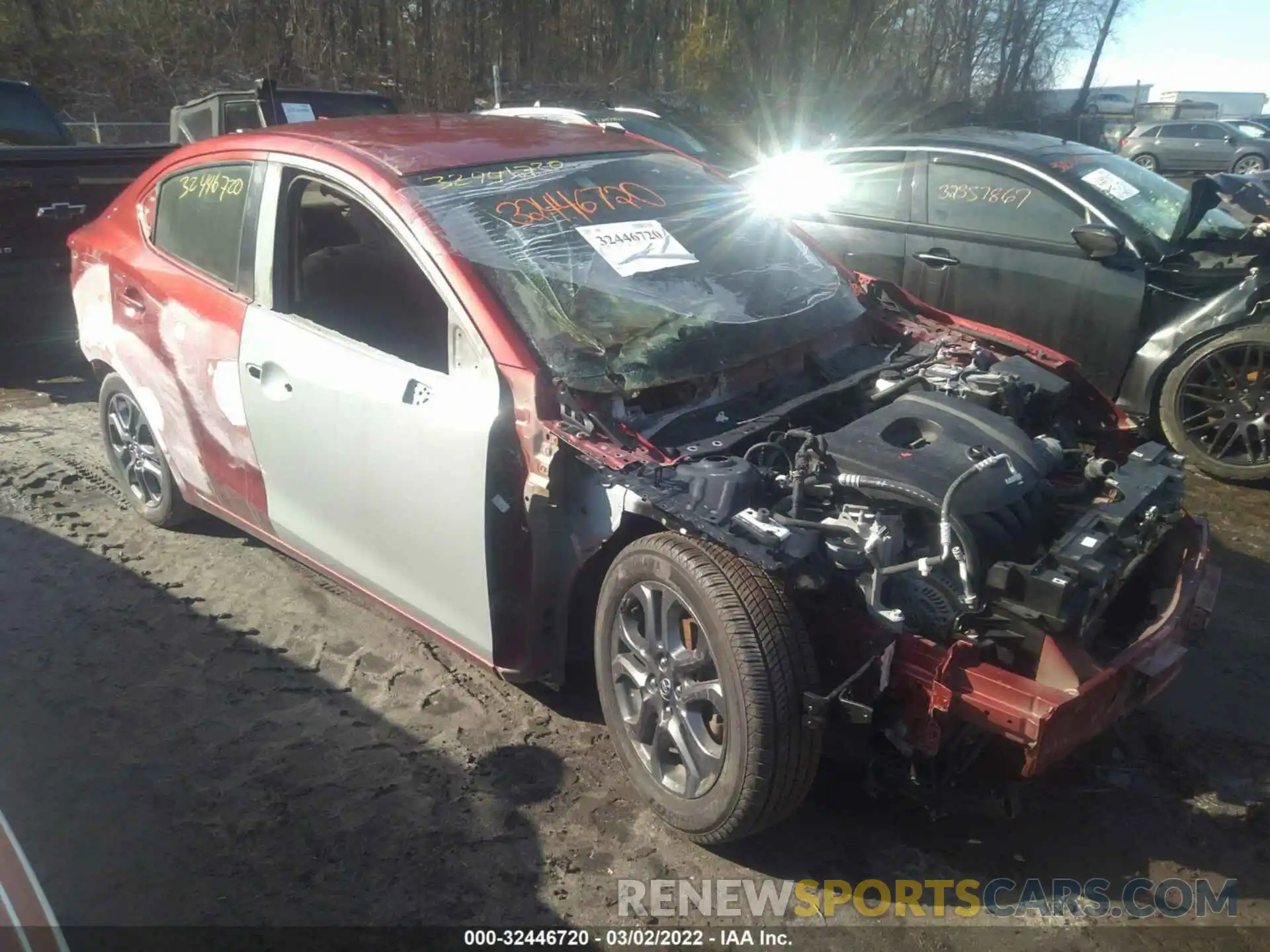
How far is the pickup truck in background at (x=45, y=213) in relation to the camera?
6.62 m

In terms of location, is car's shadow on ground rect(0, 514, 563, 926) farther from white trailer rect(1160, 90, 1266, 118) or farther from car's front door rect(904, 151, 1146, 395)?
white trailer rect(1160, 90, 1266, 118)

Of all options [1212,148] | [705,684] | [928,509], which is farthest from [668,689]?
[1212,148]

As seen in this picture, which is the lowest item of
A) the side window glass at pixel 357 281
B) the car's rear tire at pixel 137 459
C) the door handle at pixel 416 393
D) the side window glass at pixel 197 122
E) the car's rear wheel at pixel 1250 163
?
the car's rear tire at pixel 137 459

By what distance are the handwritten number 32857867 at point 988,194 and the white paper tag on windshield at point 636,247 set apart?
324 centimetres

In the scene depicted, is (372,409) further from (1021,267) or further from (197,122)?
(197,122)

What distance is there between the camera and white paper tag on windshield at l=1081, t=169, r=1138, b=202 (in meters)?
5.70

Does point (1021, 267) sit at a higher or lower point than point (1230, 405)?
higher

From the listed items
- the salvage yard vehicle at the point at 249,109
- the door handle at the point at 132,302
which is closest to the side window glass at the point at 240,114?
the salvage yard vehicle at the point at 249,109

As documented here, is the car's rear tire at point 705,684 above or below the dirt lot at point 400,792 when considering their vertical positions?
above

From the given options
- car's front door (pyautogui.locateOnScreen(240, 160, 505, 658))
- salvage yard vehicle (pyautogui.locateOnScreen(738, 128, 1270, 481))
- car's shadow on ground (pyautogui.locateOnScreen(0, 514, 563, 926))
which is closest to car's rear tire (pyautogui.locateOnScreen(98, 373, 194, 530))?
car's shadow on ground (pyautogui.locateOnScreen(0, 514, 563, 926))

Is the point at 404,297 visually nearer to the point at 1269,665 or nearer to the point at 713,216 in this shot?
the point at 713,216

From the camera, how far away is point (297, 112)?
7477 mm

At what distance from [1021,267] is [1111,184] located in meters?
0.70

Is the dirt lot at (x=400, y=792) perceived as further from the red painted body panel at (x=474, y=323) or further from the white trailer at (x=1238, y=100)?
the white trailer at (x=1238, y=100)
